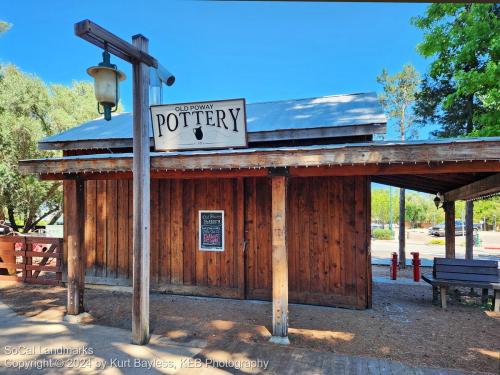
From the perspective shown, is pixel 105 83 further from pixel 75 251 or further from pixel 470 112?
pixel 470 112

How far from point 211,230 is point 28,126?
1479cm

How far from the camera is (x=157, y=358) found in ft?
14.1

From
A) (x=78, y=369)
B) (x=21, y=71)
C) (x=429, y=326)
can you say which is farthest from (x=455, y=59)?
(x=21, y=71)

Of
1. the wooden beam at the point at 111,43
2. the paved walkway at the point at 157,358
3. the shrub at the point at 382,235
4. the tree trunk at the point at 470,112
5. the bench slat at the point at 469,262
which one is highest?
the tree trunk at the point at 470,112

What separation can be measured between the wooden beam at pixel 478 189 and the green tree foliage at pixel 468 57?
2139 mm

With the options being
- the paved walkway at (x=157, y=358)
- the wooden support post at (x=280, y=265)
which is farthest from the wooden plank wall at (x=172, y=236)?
the paved walkway at (x=157, y=358)

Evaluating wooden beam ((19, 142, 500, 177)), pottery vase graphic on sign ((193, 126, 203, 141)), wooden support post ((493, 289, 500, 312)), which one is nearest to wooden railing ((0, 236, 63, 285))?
wooden beam ((19, 142, 500, 177))

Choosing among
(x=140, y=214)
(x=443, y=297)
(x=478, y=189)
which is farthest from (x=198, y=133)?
(x=443, y=297)

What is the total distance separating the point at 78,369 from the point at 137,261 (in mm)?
1398

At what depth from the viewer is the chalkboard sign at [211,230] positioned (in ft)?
24.2

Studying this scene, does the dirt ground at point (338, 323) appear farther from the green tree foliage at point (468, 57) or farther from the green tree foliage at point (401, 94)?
the green tree foliage at point (401, 94)

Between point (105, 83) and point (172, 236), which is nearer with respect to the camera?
point (105, 83)

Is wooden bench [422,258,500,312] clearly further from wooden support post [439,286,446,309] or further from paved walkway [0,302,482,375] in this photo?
paved walkway [0,302,482,375]

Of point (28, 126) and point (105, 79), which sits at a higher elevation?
point (28, 126)
